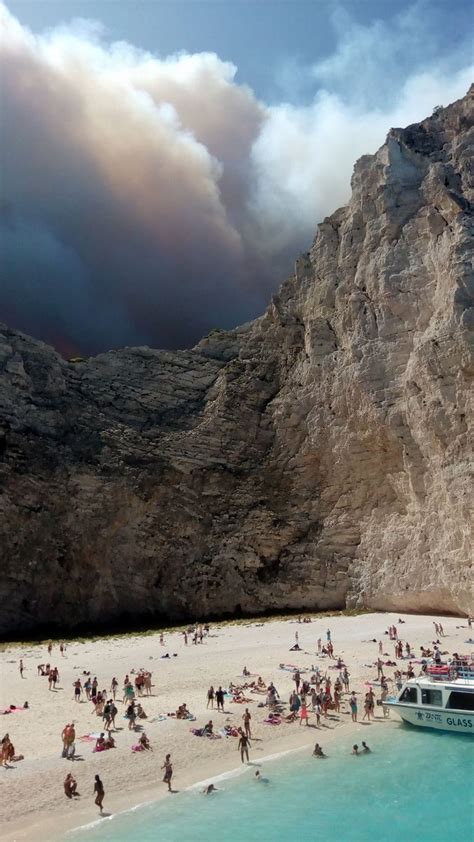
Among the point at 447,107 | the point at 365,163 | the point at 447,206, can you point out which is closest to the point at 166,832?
the point at 447,206

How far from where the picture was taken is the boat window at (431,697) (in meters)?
17.6

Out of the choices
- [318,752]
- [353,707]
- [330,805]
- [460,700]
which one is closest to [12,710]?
[318,752]

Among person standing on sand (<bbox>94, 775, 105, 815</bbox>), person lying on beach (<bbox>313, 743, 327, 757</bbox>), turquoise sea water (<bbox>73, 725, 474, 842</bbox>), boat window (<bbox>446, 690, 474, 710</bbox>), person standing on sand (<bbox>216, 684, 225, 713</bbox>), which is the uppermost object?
person standing on sand (<bbox>216, 684, 225, 713</bbox>)

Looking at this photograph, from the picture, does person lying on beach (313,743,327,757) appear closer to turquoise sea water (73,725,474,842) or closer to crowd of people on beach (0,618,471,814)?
crowd of people on beach (0,618,471,814)

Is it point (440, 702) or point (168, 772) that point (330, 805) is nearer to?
point (168, 772)

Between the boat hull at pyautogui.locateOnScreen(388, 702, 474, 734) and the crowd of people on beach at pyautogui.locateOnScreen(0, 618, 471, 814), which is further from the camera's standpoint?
the boat hull at pyautogui.locateOnScreen(388, 702, 474, 734)

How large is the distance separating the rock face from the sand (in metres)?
5.23

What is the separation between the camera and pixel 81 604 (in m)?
38.3

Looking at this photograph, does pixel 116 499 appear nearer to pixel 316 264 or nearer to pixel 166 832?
pixel 316 264

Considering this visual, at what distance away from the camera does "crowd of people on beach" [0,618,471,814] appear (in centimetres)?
1553

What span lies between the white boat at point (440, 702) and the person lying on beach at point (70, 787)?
972 cm

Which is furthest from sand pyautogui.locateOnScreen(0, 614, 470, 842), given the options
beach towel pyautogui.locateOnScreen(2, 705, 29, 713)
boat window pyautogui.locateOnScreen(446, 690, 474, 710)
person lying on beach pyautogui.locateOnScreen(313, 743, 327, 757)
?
boat window pyautogui.locateOnScreen(446, 690, 474, 710)

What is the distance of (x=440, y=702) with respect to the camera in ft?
57.8

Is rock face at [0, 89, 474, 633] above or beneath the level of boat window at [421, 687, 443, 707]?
above
